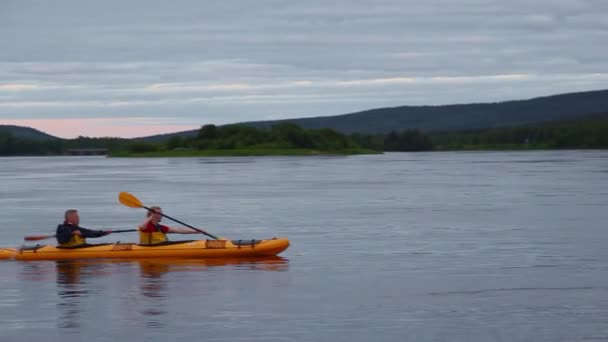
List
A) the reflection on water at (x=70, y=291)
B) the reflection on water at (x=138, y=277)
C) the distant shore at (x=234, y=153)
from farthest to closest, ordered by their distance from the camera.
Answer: the distant shore at (x=234, y=153) → the reflection on water at (x=138, y=277) → the reflection on water at (x=70, y=291)

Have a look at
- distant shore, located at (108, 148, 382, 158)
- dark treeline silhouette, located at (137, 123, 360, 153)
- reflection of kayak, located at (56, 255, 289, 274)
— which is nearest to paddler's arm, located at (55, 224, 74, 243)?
reflection of kayak, located at (56, 255, 289, 274)

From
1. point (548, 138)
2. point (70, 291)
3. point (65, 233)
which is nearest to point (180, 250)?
point (65, 233)

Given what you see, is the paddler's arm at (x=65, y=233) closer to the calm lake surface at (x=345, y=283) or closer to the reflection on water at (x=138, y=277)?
the reflection on water at (x=138, y=277)

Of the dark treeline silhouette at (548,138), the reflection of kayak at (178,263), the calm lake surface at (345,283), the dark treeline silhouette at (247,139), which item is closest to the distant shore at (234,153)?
the dark treeline silhouette at (247,139)

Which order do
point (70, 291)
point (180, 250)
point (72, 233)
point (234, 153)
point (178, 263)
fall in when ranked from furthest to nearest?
point (234, 153) → point (72, 233) → point (180, 250) → point (178, 263) → point (70, 291)

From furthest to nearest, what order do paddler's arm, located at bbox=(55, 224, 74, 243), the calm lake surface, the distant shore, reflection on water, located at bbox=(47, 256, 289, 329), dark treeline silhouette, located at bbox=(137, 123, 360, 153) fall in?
1. dark treeline silhouette, located at bbox=(137, 123, 360, 153)
2. the distant shore
3. paddler's arm, located at bbox=(55, 224, 74, 243)
4. reflection on water, located at bbox=(47, 256, 289, 329)
5. the calm lake surface

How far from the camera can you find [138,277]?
60.8 feet

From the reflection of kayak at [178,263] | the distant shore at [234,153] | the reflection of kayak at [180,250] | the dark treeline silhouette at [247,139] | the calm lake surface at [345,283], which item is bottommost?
the calm lake surface at [345,283]

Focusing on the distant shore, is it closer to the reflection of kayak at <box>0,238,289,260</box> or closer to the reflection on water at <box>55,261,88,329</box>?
the reflection of kayak at <box>0,238,289,260</box>

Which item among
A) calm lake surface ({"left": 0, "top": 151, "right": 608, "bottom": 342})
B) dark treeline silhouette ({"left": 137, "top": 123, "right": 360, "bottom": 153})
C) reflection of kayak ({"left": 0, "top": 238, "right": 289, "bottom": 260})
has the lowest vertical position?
calm lake surface ({"left": 0, "top": 151, "right": 608, "bottom": 342})

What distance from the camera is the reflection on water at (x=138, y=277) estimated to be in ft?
49.4

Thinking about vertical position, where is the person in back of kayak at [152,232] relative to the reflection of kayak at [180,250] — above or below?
above

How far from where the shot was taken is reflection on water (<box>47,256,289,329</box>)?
15.0 m

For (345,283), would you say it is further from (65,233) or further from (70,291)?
(65,233)
